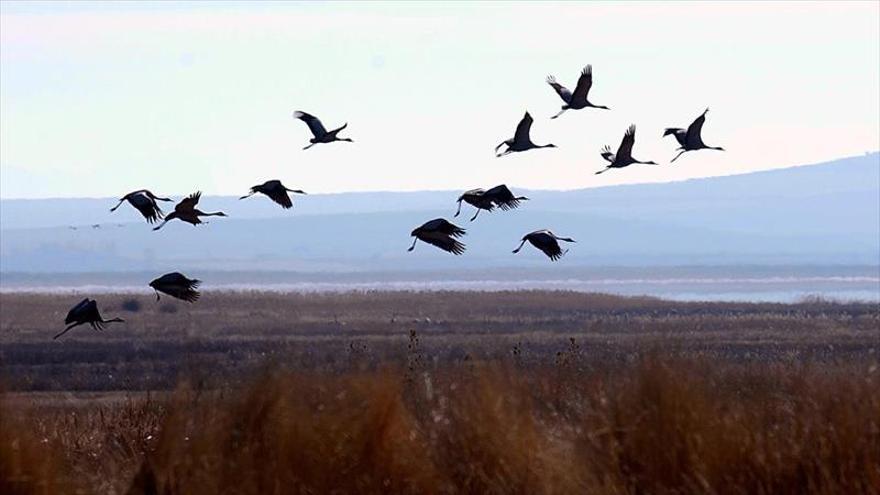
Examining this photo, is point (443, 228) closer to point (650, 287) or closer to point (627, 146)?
point (627, 146)

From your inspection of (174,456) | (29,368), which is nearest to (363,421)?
(174,456)

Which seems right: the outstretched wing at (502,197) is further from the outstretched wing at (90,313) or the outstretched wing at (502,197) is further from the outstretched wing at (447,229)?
the outstretched wing at (90,313)

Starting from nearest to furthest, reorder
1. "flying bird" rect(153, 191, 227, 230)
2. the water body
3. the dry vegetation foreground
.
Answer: the dry vegetation foreground, "flying bird" rect(153, 191, 227, 230), the water body

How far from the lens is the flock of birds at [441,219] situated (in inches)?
540

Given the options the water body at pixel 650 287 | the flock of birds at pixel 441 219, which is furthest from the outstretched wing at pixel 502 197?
the water body at pixel 650 287

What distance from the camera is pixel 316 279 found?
181500 mm

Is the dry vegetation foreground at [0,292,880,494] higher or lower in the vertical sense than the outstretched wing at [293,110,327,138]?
lower

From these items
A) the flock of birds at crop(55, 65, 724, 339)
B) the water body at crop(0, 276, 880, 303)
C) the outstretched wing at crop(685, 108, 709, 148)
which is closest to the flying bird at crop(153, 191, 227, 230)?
the flock of birds at crop(55, 65, 724, 339)

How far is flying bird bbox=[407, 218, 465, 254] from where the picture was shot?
547 inches

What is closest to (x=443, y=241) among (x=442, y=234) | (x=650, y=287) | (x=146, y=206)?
(x=442, y=234)

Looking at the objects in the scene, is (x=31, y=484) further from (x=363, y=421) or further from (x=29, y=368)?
(x=29, y=368)

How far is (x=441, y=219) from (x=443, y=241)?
0.16 metres

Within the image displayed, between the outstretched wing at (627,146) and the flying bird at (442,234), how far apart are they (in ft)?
4.80

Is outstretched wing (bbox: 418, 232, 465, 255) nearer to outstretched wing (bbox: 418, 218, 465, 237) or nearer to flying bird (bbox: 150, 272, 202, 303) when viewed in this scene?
outstretched wing (bbox: 418, 218, 465, 237)
